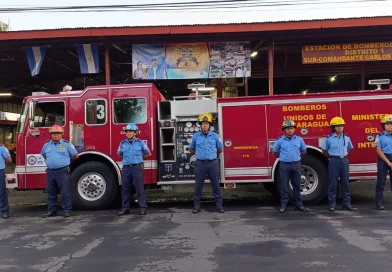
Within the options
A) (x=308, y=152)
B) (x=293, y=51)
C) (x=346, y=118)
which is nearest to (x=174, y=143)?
(x=308, y=152)

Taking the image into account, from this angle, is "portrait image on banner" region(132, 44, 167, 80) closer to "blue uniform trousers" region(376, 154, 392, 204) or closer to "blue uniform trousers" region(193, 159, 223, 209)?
"blue uniform trousers" region(193, 159, 223, 209)

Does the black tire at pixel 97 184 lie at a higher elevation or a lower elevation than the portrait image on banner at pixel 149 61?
lower

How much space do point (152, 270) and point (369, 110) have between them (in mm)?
5843

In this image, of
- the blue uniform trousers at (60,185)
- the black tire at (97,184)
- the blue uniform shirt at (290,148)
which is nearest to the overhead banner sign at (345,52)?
the blue uniform shirt at (290,148)

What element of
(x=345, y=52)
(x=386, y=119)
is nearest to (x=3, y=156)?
(x=386, y=119)

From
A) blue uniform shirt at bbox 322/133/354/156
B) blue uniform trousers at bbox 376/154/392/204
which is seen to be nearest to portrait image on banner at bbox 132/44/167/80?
blue uniform shirt at bbox 322/133/354/156

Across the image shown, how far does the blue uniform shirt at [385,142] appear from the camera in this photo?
7.43 metres

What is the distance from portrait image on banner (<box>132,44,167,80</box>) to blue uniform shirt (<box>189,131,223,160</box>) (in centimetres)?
425

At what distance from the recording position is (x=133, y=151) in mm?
7539

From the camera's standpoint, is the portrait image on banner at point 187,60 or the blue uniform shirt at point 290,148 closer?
the blue uniform shirt at point 290,148

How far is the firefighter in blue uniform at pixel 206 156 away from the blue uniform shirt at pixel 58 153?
8.02ft

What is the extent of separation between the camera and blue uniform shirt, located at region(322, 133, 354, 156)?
293 inches

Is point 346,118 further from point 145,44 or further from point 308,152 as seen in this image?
point 145,44

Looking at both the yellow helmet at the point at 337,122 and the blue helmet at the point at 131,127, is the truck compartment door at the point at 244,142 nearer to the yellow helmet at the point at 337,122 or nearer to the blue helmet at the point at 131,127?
the yellow helmet at the point at 337,122
